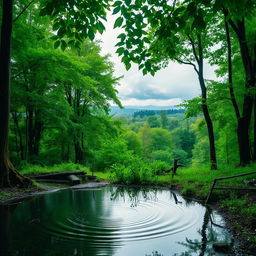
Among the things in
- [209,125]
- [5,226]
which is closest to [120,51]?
[5,226]

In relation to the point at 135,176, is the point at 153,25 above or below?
above

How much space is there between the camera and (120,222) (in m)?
5.44

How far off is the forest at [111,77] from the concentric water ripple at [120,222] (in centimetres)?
159

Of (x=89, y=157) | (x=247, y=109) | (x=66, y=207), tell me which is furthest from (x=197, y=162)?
(x=66, y=207)

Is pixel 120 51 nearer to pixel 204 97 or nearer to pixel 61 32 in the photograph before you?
pixel 61 32

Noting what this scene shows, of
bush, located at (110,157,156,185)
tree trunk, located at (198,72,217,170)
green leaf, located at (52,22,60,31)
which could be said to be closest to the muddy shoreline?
bush, located at (110,157,156,185)

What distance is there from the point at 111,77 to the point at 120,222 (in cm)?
1583

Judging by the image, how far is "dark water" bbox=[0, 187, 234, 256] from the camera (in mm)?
4004

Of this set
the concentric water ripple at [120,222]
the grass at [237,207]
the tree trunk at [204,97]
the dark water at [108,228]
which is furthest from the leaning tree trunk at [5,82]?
the tree trunk at [204,97]

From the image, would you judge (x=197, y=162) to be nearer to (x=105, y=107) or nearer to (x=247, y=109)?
(x=105, y=107)

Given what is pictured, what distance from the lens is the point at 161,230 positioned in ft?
16.2

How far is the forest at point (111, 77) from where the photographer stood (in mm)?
3639

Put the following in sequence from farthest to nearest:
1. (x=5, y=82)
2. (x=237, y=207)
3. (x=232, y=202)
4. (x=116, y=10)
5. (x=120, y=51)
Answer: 1. (x=5, y=82)
2. (x=232, y=202)
3. (x=237, y=207)
4. (x=120, y=51)
5. (x=116, y=10)

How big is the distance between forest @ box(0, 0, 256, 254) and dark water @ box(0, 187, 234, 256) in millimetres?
1249
